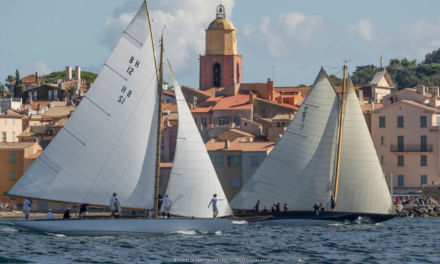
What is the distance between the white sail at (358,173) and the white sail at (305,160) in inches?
31.7

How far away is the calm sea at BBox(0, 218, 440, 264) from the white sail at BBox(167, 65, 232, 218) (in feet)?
4.48

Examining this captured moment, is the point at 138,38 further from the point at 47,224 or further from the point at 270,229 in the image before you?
the point at 270,229

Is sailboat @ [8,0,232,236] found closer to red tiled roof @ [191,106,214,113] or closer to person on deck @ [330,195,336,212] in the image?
person on deck @ [330,195,336,212]

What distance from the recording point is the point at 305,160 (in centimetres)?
5194

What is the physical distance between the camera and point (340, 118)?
5269 centimetres

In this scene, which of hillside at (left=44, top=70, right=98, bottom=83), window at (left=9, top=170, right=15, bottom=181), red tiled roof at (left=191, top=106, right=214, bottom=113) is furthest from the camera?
hillside at (left=44, top=70, right=98, bottom=83)

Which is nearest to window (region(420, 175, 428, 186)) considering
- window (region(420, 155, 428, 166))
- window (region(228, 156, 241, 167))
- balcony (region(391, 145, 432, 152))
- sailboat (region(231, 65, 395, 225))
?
window (region(420, 155, 428, 166))

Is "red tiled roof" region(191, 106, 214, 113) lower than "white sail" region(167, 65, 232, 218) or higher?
higher

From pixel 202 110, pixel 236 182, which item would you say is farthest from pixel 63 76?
pixel 236 182

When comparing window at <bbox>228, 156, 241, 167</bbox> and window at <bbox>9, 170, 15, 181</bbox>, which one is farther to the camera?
window at <bbox>9, 170, 15, 181</bbox>

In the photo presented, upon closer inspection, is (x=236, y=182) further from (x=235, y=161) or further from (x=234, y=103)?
(x=234, y=103)

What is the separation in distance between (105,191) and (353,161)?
17639 millimetres

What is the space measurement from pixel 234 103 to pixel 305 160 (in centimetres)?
5078

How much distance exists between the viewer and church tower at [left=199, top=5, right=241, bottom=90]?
127625 mm
